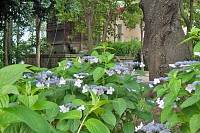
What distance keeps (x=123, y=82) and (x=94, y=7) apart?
7.80m

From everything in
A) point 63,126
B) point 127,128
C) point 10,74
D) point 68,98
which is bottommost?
point 127,128

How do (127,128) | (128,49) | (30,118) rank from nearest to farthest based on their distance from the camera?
(30,118), (127,128), (128,49)

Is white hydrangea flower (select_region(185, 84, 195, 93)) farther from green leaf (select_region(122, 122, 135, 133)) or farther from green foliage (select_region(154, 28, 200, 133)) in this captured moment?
green leaf (select_region(122, 122, 135, 133))

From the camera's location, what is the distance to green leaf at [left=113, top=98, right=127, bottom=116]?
6.18 ft

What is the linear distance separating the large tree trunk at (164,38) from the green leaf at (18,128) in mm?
3103

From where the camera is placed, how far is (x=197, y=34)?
1.88 metres

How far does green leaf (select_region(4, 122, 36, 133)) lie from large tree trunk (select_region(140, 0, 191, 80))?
10.2 ft

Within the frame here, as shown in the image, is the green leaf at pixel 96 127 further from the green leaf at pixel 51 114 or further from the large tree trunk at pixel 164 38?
the large tree trunk at pixel 164 38

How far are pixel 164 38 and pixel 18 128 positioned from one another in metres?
3.21

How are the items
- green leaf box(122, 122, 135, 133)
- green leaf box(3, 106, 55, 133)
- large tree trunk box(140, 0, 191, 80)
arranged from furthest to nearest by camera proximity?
1. large tree trunk box(140, 0, 191, 80)
2. green leaf box(122, 122, 135, 133)
3. green leaf box(3, 106, 55, 133)

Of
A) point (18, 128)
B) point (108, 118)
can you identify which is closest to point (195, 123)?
point (108, 118)

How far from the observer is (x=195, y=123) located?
1561mm

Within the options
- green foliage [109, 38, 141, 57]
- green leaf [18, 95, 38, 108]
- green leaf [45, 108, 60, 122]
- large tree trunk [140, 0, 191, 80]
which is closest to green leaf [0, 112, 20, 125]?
green leaf [18, 95, 38, 108]

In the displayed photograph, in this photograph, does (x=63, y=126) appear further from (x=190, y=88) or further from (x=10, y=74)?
(x=10, y=74)
